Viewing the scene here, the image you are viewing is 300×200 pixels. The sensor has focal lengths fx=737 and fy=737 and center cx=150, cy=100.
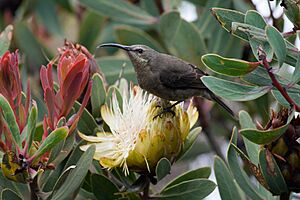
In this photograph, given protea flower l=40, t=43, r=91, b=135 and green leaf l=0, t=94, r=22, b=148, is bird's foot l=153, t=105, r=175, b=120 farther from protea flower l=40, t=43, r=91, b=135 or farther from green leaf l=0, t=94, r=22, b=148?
green leaf l=0, t=94, r=22, b=148

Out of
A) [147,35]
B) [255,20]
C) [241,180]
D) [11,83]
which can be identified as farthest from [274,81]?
[147,35]

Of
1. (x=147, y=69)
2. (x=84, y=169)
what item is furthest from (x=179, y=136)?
(x=147, y=69)

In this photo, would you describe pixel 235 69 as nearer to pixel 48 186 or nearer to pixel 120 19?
pixel 48 186

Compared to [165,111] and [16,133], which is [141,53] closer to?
[165,111]

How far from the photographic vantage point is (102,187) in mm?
1898

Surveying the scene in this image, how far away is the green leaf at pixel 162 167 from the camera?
182 cm

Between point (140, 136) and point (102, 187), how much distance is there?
168 mm

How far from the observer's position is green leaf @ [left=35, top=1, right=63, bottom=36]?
134 inches

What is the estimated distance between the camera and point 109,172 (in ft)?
6.50

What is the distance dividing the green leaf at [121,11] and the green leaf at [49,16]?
0.52 meters

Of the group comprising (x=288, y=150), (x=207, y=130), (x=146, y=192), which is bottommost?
(x=207, y=130)

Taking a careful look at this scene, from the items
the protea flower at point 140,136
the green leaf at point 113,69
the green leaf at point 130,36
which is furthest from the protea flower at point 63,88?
the green leaf at point 130,36

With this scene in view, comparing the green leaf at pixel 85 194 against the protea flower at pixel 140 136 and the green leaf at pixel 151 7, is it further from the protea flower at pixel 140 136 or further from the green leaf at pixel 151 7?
the green leaf at pixel 151 7

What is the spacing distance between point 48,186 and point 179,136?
0.36m
